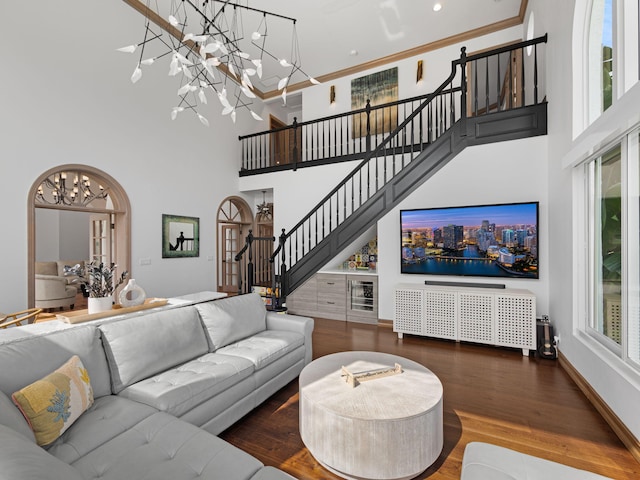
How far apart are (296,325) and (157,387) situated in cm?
144

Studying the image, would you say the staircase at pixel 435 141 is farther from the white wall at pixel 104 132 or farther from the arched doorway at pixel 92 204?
the arched doorway at pixel 92 204

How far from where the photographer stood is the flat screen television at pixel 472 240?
397 centimetres

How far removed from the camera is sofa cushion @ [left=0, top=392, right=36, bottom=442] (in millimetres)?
1201

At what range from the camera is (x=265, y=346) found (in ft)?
8.79

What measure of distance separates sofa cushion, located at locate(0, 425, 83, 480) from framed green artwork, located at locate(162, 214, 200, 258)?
15.8 ft

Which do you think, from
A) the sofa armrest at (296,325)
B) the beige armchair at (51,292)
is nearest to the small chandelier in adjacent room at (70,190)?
the beige armchair at (51,292)

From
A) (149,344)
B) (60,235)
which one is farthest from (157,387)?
(60,235)

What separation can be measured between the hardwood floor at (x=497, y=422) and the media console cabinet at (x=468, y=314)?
0.31 m

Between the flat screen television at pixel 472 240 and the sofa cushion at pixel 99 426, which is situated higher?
the flat screen television at pixel 472 240

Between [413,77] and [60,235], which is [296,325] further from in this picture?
[60,235]

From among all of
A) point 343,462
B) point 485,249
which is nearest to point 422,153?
point 485,249

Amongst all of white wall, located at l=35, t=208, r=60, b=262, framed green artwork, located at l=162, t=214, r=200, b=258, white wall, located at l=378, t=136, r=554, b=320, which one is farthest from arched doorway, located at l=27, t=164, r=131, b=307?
white wall, located at l=35, t=208, r=60, b=262

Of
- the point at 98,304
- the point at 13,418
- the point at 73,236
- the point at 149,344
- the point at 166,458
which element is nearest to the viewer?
the point at 13,418

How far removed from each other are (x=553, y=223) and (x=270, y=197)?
5.86m
